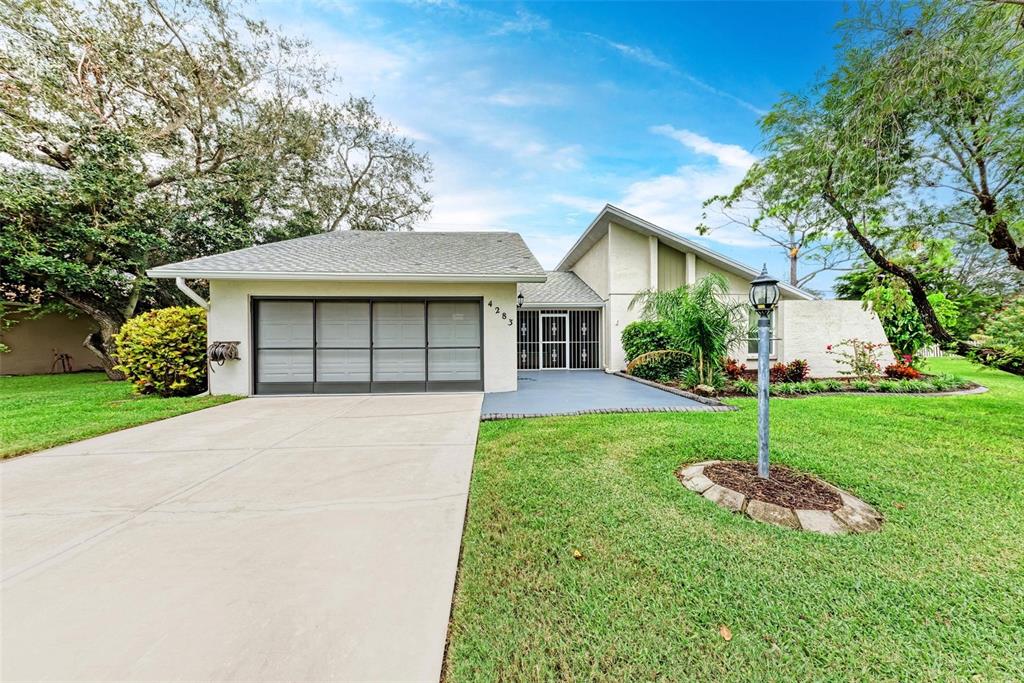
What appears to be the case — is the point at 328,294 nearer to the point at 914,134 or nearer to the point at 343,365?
the point at 343,365

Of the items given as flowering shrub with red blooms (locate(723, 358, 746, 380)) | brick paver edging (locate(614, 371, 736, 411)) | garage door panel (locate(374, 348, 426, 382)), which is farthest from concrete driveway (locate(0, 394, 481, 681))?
flowering shrub with red blooms (locate(723, 358, 746, 380))

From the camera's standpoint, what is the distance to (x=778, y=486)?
10.8 feet

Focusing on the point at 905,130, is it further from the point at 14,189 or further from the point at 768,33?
the point at 14,189

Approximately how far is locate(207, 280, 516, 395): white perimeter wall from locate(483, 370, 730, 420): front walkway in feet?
2.85

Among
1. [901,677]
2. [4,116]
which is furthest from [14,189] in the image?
[901,677]

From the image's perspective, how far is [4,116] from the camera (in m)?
10.2

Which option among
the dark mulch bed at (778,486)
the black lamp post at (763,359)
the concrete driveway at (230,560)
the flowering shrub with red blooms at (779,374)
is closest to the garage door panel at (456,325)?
the concrete driveway at (230,560)

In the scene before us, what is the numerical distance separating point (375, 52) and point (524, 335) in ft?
30.4

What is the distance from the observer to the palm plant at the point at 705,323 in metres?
7.93

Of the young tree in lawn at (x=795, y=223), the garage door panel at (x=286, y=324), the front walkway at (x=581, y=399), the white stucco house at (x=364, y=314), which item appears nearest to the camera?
the front walkway at (x=581, y=399)

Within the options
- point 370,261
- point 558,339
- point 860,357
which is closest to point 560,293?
point 558,339

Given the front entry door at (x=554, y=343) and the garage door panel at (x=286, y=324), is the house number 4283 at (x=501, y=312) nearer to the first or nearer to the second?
the garage door panel at (x=286, y=324)

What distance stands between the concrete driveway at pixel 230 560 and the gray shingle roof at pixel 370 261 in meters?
4.23

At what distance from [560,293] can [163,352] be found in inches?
433
